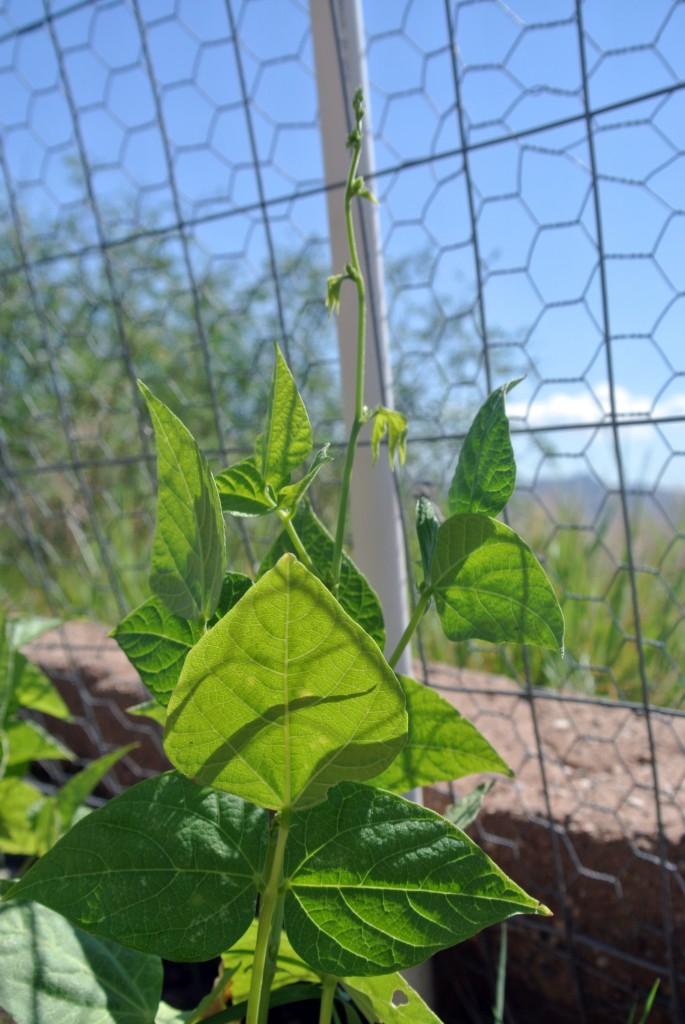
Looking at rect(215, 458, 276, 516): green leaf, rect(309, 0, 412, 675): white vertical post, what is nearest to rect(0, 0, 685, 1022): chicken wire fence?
rect(309, 0, 412, 675): white vertical post

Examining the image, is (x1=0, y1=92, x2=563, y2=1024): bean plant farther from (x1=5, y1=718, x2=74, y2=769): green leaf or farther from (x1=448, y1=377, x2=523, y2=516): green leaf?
(x1=5, y1=718, x2=74, y2=769): green leaf

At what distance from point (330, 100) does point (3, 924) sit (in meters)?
0.69

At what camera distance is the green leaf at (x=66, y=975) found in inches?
16.8

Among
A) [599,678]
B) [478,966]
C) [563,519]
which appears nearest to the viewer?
[478,966]

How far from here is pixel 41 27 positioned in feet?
3.41

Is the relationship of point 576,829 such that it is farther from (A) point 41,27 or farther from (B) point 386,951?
(A) point 41,27

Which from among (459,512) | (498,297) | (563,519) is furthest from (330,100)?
(563,519)

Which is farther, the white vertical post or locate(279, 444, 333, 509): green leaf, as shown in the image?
the white vertical post

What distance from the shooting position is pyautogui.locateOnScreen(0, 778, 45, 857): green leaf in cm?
87

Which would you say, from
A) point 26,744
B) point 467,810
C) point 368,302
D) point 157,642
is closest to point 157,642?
point 157,642

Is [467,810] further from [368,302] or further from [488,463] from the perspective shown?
[368,302]

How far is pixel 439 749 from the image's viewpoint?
20.1 inches

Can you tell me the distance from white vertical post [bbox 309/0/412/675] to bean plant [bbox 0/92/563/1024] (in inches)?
11.7

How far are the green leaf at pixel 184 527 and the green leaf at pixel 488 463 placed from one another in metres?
0.13
